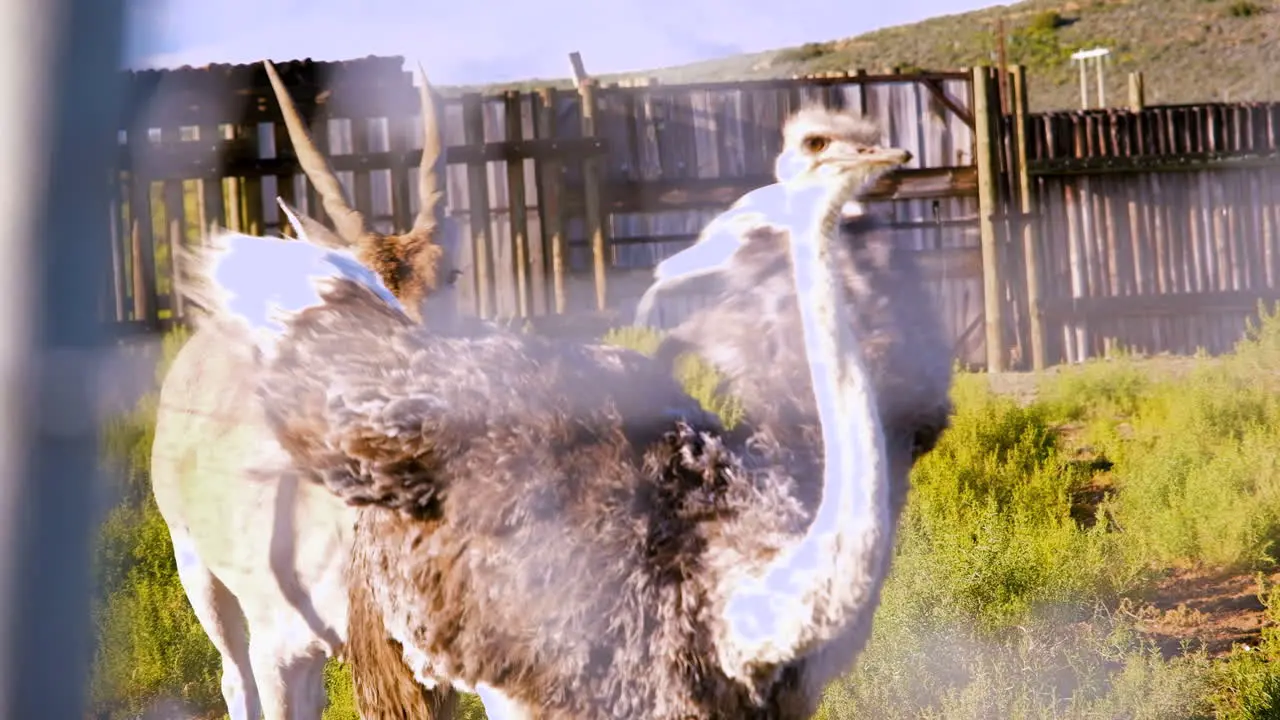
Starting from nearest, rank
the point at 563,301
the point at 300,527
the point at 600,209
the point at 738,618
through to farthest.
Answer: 1. the point at 738,618
2. the point at 563,301
3. the point at 600,209
4. the point at 300,527

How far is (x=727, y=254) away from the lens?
5.88ft

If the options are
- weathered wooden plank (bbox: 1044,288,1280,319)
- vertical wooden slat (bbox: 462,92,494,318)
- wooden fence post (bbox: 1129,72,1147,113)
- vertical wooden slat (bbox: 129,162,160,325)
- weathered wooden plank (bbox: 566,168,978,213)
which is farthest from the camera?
wooden fence post (bbox: 1129,72,1147,113)

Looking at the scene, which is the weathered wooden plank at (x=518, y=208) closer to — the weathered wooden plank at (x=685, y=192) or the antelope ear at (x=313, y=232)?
the weathered wooden plank at (x=685, y=192)

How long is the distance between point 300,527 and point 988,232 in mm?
1365

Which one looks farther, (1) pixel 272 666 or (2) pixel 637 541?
(1) pixel 272 666

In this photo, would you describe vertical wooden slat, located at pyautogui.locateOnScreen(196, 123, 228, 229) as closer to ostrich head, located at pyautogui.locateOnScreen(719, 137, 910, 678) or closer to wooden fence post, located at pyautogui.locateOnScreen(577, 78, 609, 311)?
wooden fence post, located at pyautogui.locateOnScreen(577, 78, 609, 311)

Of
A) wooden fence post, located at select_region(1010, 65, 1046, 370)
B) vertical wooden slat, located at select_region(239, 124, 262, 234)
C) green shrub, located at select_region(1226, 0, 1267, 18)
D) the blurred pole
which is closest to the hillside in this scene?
green shrub, located at select_region(1226, 0, 1267, 18)

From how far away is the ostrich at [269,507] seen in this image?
2.14m

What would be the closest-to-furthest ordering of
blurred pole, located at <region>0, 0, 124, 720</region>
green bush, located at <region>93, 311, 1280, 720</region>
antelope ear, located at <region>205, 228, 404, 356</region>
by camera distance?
blurred pole, located at <region>0, 0, 124, 720</region>
antelope ear, located at <region>205, 228, 404, 356</region>
green bush, located at <region>93, 311, 1280, 720</region>

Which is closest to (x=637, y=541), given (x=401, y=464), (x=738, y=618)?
(x=738, y=618)

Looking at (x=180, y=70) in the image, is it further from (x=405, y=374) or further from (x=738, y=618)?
(x=738, y=618)

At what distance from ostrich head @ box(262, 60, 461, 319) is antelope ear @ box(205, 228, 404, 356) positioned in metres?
0.14

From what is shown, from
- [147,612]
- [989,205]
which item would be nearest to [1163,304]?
[989,205]

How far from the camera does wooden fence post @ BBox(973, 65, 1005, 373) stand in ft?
9.11
